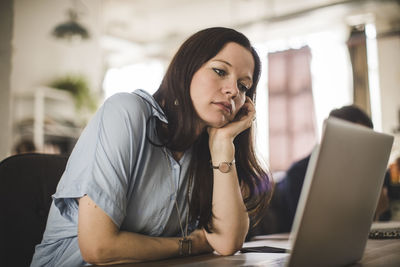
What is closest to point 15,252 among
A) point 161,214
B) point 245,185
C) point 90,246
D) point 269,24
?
point 90,246

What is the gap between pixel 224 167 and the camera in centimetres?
130

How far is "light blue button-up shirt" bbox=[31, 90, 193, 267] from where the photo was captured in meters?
0.97

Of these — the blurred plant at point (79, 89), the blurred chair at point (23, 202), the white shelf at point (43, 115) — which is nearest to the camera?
the blurred chair at point (23, 202)

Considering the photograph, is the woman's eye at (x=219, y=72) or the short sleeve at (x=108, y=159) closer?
the short sleeve at (x=108, y=159)

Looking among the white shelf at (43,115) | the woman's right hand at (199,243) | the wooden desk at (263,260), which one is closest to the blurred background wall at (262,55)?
the white shelf at (43,115)

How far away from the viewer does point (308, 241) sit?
0.65 metres

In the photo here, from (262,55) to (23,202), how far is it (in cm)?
552

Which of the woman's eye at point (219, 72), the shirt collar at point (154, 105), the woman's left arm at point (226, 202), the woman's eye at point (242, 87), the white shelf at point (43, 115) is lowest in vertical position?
the woman's left arm at point (226, 202)

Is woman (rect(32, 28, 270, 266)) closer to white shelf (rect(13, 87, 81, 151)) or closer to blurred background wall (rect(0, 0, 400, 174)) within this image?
blurred background wall (rect(0, 0, 400, 174))

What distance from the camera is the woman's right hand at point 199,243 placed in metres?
1.14

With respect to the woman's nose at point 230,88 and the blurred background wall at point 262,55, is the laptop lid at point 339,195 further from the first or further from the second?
the blurred background wall at point 262,55

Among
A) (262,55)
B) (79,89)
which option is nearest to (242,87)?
(79,89)

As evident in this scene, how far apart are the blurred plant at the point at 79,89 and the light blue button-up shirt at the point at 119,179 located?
3659mm

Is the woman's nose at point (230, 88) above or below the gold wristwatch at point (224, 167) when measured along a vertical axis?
above
